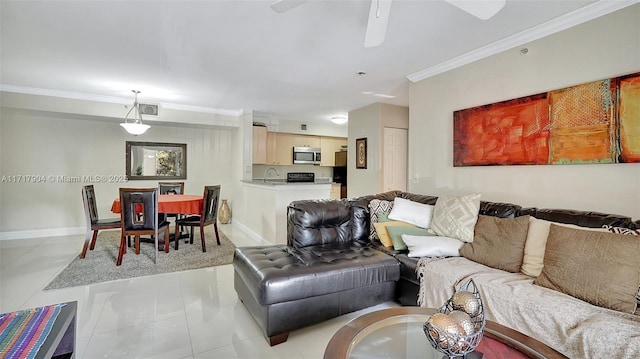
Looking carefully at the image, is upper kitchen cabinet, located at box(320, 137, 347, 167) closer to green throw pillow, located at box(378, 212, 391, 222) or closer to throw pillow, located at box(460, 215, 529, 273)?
green throw pillow, located at box(378, 212, 391, 222)

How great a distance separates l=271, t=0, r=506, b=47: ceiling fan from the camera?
1.58m

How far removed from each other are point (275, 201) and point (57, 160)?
419 centimetres

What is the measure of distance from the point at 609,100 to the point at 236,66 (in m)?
3.47

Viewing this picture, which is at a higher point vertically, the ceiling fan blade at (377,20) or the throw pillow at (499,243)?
the ceiling fan blade at (377,20)

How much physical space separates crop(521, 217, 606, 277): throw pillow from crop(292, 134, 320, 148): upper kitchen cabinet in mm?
Answer: 5547

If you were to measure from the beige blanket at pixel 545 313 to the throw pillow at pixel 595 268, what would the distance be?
58 mm

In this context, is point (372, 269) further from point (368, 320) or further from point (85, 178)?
point (85, 178)

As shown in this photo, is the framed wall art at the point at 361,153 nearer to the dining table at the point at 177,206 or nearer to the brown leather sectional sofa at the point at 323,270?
the brown leather sectional sofa at the point at 323,270

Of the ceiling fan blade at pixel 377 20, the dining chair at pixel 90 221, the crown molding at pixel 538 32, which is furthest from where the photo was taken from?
the dining chair at pixel 90 221

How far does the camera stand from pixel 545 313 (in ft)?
4.79

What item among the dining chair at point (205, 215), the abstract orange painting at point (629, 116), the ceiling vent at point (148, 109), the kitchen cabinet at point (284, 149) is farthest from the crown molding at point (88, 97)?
the abstract orange painting at point (629, 116)

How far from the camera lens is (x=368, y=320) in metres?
1.29

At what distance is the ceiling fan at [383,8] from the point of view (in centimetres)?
158

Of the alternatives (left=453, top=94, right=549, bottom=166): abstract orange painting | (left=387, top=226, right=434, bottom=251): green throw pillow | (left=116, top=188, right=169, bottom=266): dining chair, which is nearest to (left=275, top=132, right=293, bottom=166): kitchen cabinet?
(left=116, top=188, right=169, bottom=266): dining chair
